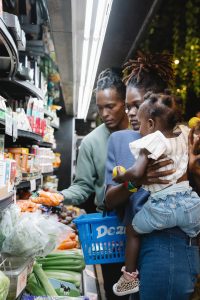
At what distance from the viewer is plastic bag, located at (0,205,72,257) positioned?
180cm

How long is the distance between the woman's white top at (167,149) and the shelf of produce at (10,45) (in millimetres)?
909

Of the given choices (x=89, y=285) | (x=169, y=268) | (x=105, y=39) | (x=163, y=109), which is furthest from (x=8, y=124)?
(x=105, y=39)

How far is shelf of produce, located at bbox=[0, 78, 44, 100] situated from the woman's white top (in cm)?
157

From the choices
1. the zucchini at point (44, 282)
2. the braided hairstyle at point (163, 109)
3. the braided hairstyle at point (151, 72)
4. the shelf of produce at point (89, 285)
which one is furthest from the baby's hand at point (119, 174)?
the shelf of produce at point (89, 285)

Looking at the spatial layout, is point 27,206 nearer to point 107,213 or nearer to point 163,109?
point 107,213

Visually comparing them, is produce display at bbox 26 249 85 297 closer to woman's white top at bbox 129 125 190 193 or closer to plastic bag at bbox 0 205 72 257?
plastic bag at bbox 0 205 72 257

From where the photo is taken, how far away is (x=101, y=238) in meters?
2.02

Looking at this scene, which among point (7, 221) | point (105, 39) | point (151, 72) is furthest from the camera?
point (105, 39)

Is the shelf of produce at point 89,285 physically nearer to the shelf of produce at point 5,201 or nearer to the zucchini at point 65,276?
the zucchini at point 65,276

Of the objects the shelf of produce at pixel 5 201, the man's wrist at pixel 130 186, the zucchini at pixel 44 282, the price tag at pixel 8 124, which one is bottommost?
the zucchini at pixel 44 282

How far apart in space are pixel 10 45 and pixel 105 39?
2229 mm

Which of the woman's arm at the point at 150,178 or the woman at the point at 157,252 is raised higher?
the woman's arm at the point at 150,178

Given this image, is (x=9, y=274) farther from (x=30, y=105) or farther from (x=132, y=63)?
(x=30, y=105)

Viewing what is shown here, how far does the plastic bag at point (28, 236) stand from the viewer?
70.7 inches
